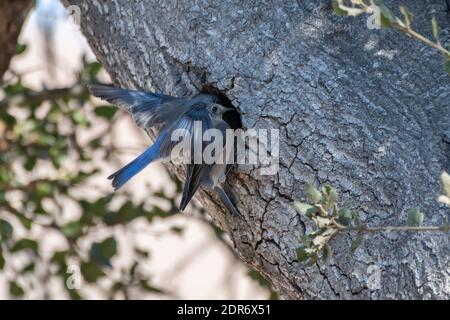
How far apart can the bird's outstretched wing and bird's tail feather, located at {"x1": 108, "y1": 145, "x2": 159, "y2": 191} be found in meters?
0.11

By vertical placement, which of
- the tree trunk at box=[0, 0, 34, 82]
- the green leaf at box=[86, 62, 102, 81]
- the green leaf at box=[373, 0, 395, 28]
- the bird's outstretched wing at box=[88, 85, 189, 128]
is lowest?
the green leaf at box=[86, 62, 102, 81]

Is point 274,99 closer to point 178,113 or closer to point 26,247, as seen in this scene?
point 178,113

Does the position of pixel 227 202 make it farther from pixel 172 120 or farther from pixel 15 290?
pixel 15 290

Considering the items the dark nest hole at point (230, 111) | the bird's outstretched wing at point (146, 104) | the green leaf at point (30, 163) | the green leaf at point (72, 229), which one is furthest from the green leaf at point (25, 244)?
the dark nest hole at point (230, 111)

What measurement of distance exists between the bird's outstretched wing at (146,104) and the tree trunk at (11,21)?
1023 millimetres

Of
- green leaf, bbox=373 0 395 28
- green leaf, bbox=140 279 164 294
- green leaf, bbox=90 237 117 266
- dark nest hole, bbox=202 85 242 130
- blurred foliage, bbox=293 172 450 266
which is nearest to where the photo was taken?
green leaf, bbox=373 0 395 28

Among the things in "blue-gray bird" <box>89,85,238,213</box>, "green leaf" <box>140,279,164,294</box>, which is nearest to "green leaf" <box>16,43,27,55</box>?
"green leaf" <box>140,279,164,294</box>

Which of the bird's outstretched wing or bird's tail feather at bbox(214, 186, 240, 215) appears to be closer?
bird's tail feather at bbox(214, 186, 240, 215)

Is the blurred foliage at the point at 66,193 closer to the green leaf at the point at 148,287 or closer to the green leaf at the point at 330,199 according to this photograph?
the green leaf at the point at 148,287

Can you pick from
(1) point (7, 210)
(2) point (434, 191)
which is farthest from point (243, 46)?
(1) point (7, 210)

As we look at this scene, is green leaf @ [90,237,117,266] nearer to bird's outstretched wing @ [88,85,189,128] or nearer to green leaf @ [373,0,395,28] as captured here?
bird's outstretched wing @ [88,85,189,128]

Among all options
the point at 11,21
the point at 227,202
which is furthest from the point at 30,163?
the point at 227,202

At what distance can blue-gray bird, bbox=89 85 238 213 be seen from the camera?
2688 millimetres

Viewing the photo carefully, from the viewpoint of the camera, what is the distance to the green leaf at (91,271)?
4059mm
